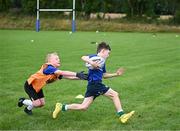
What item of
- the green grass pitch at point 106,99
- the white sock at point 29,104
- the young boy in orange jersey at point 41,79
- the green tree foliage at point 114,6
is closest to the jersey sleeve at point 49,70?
the young boy in orange jersey at point 41,79

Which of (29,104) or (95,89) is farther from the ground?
(95,89)

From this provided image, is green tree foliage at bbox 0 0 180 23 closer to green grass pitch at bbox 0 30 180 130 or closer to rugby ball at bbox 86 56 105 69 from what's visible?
green grass pitch at bbox 0 30 180 130

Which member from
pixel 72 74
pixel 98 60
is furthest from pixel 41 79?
pixel 98 60

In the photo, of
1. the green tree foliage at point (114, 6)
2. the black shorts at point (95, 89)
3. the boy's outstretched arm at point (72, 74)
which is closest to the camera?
the boy's outstretched arm at point (72, 74)

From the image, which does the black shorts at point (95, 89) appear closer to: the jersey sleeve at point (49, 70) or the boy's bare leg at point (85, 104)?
the boy's bare leg at point (85, 104)

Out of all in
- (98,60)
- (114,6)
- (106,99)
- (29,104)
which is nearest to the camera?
(98,60)

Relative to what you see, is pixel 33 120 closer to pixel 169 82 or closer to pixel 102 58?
pixel 102 58

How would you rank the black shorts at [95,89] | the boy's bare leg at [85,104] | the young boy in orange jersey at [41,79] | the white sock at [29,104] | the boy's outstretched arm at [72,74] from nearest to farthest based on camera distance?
the boy's outstretched arm at [72,74] < the black shorts at [95,89] < the boy's bare leg at [85,104] < the young boy in orange jersey at [41,79] < the white sock at [29,104]

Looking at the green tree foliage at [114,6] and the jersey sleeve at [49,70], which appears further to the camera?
the green tree foliage at [114,6]

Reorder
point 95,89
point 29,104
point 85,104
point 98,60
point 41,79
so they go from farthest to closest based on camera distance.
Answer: point 29,104, point 41,79, point 85,104, point 95,89, point 98,60

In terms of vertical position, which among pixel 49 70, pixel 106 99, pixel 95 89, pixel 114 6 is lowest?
pixel 106 99

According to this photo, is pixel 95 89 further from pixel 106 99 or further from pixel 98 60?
pixel 106 99

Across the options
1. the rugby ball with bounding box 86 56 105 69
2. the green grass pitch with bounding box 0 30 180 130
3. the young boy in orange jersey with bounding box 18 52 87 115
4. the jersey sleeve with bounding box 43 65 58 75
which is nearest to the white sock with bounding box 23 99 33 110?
the young boy in orange jersey with bounding box 18 52 87 115

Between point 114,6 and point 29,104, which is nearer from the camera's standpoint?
point 29,104
